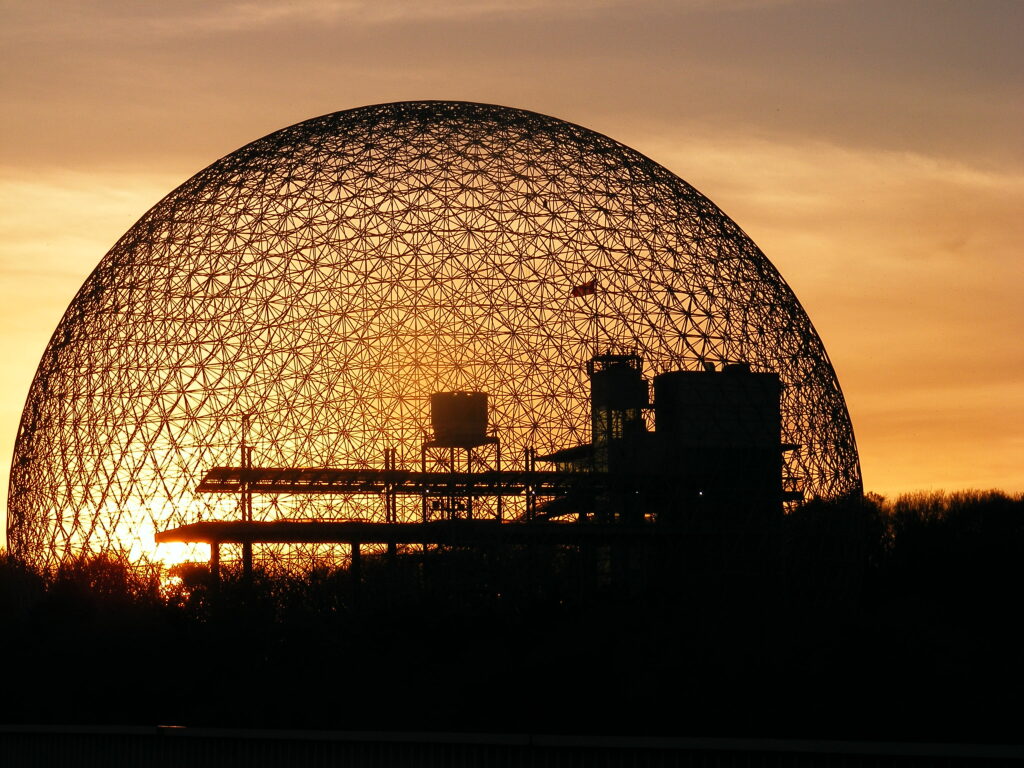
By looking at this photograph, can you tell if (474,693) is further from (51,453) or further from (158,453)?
(51,453)

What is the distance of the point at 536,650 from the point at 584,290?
11.8m

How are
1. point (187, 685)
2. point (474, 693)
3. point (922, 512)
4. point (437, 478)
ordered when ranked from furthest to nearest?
point (922, 512), point (437, 478), point (187, 685), point (474, 693)

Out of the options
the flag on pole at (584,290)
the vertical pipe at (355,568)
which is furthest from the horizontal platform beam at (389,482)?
the flag on pole at (584,290)

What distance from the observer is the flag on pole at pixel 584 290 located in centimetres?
3794

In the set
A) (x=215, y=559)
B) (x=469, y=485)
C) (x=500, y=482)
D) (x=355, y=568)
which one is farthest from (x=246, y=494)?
(x=500, y=482)

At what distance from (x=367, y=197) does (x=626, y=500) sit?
10.1 meters

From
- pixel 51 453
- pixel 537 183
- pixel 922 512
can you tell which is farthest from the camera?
pixel 922 512

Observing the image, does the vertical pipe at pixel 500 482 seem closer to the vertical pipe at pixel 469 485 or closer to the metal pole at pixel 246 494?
the vertical pipe at pixel 469 485

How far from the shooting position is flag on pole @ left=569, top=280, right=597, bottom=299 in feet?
124

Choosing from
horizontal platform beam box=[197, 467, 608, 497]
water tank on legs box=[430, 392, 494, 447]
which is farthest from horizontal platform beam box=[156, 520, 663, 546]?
water tank on legs box=[430, 392, 494, 447]

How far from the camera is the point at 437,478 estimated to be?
36.7 meters

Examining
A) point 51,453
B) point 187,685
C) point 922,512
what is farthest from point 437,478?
point 922,512

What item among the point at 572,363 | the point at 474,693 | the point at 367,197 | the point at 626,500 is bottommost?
the point at 474,693

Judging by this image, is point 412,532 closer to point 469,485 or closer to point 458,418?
point 469,485
